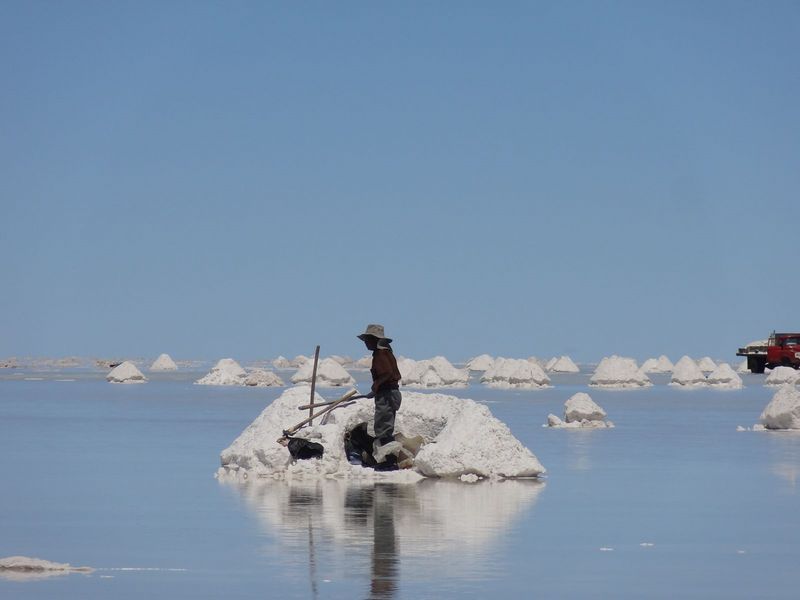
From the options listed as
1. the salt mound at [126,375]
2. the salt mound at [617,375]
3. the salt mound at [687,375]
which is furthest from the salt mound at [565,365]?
the salt mound at [126,375]

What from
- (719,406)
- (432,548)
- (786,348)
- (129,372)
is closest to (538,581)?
(432,548)

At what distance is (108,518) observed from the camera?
1246cm

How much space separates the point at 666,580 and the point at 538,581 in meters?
0.81

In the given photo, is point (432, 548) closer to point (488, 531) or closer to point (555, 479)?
point (488, 531)

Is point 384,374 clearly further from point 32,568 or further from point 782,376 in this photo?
point 782,376

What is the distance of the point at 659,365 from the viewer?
349ft

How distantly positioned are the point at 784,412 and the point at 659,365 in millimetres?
80612

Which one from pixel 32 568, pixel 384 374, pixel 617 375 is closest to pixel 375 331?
pixel 384 374

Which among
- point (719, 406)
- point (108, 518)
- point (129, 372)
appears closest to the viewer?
point (108, 518)

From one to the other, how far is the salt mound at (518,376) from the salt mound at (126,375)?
599 inches

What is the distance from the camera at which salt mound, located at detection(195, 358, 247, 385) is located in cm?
6378

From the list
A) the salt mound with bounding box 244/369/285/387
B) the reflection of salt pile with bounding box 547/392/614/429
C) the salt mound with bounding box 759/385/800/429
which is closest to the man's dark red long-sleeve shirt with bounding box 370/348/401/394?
the reflection of salt pile with bounding box 547/392/614/429

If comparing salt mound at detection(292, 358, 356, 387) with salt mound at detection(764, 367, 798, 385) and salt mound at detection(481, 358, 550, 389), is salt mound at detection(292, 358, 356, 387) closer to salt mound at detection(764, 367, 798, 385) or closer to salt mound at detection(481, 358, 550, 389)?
salt mound at detection(481, 358, 550, 389)

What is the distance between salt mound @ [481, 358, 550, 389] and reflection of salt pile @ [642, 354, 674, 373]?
4189 cm
